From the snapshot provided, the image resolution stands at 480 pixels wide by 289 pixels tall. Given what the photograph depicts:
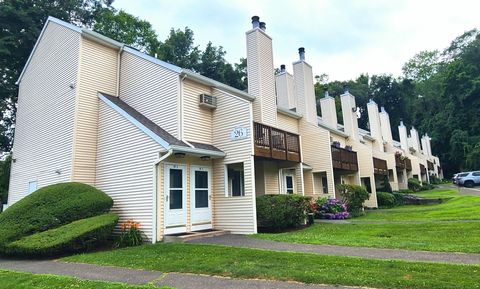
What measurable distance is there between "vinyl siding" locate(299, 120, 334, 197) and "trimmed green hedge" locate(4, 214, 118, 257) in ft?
42.1

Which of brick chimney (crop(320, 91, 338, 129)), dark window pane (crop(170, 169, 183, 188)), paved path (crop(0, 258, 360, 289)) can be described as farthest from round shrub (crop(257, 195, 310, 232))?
brick chimney (crop(320, 91, 338, 129))

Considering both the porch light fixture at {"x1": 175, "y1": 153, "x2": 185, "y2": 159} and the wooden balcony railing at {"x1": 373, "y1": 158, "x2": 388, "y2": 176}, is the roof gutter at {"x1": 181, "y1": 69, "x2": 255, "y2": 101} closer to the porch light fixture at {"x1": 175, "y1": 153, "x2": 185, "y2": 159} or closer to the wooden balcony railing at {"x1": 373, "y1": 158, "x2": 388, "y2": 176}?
the porch light fixture at {"x1": 175, "y1": 153, "x2": 185, "y2": 159}

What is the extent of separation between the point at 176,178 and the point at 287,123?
9110 mm

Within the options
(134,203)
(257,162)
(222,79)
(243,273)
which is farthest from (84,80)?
(222,79)

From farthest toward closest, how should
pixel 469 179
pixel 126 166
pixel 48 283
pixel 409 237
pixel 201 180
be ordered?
pixel 469 179 → pixel 201 180 → pixel 126 166 → pixel 409 237 → pixel 48 283

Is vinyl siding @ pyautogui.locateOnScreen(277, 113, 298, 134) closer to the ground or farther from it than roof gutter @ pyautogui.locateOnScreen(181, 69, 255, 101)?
closer to the ground

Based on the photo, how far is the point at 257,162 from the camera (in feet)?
50.0

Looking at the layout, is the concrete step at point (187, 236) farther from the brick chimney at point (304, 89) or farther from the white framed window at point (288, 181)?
the brick chimney at point (304, 89)

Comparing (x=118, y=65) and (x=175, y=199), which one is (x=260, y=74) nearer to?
(x=118, y=65)

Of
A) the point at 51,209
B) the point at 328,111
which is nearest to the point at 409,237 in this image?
the point at 51,209

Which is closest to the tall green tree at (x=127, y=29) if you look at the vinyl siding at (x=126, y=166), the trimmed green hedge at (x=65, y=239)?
the vinyl siding at (x=126, y=166)

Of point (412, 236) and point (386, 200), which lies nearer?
point (412, 236)

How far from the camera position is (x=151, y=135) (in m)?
11.4

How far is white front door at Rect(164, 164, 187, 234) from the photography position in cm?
1120
